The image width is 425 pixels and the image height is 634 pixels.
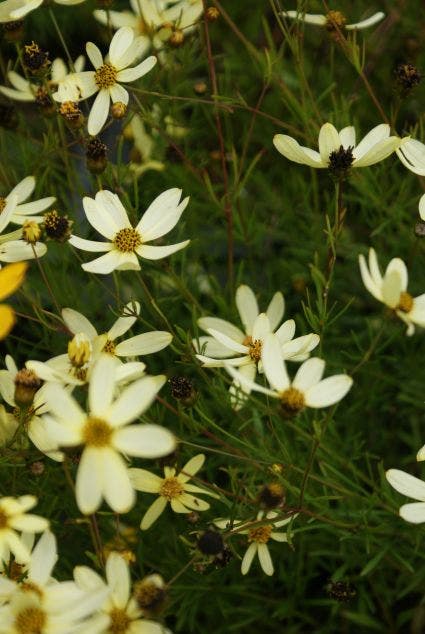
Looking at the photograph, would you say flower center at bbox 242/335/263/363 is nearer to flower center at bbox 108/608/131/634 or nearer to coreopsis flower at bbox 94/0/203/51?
flower center at bbox 108/608/131/634

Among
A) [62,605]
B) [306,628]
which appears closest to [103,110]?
[62,605]

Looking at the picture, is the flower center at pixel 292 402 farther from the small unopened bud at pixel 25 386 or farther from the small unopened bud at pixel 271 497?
the small unopened bud at pixel 25 386

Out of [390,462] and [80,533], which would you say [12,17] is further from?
[390,462]

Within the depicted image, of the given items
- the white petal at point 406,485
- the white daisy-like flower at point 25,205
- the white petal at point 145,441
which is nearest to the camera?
the white petal at point 145,441

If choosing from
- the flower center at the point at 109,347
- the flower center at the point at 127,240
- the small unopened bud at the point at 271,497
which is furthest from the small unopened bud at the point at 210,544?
the flower center at the point at 127,240

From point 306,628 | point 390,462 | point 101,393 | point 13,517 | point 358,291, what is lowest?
point 306,628

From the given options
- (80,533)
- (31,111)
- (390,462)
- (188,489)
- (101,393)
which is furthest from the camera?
(31,111)

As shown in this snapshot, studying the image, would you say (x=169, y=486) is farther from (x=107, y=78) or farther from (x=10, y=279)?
(x=107, y=78)
